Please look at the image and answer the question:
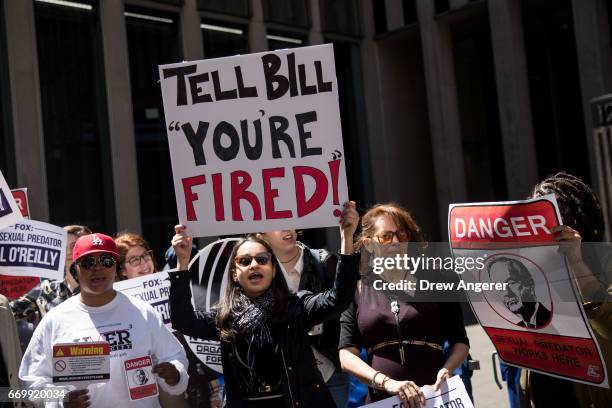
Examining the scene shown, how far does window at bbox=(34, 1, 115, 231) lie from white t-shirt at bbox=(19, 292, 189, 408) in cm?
900

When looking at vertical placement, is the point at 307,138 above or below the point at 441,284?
above

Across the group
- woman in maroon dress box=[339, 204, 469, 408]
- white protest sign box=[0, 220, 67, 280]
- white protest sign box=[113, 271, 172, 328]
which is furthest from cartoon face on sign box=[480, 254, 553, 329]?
white protest sign box=[0, 220, 67, 280]

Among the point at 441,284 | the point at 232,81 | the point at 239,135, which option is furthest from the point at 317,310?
the point at 232,81

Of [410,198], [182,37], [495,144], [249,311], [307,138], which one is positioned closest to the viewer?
[249,311]

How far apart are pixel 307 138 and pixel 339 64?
46.1ft

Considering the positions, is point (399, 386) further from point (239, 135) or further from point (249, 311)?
point (239, 135)

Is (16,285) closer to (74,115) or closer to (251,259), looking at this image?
(251,259)

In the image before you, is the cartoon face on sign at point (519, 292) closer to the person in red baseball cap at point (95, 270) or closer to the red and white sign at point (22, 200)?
the person in red baseball cap at point (95, 270)

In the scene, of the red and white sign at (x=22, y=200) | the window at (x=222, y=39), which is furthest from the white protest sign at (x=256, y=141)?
the window at (x=222, y=39)

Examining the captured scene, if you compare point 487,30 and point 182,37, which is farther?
point 487,30

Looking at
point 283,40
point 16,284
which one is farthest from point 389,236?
point 283,40

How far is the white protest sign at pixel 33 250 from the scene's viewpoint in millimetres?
5598

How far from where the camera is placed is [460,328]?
12.2 ft

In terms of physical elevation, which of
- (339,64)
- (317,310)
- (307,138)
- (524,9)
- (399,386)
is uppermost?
(524,9)
